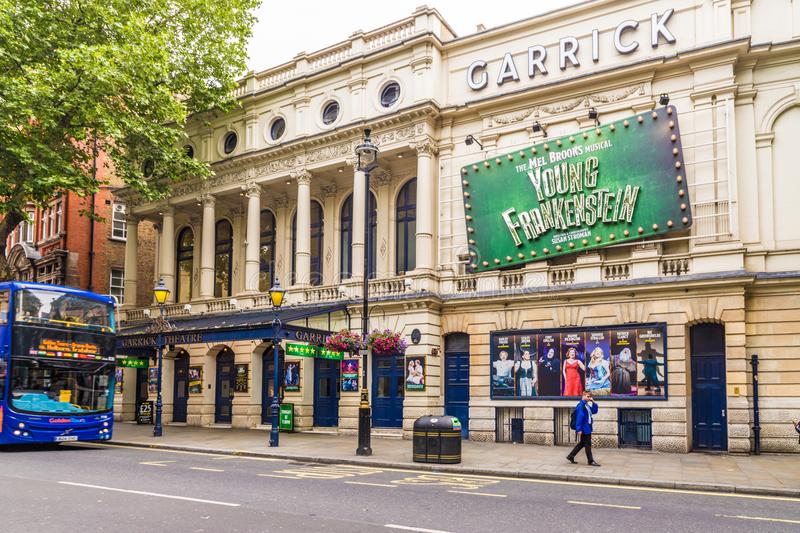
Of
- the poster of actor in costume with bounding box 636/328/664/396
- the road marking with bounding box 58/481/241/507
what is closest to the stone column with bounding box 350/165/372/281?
the poster of actor in costume with bounding box 636/328/664/396

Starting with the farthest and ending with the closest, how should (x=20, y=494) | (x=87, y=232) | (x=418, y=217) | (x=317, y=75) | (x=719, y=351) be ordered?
(x=87, y=232) < (x=317, y=75) < (x=418, y=217) < (x=719, y=351) < (x=20, y=494)

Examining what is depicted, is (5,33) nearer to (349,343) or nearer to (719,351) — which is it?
(349,343)

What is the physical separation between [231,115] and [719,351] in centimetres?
2268

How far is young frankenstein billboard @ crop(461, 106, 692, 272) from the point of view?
2145 cm

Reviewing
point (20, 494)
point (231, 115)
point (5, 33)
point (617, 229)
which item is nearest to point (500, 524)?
point (20, 494)

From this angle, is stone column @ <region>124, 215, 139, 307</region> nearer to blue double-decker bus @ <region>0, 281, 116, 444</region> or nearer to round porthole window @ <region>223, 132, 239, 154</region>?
round porthole window @ <region>223, 132, 239, 154</region>

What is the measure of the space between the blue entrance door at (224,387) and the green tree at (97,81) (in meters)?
7.84

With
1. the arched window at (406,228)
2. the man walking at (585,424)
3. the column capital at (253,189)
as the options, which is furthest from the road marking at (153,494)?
the column capital at (253,189)

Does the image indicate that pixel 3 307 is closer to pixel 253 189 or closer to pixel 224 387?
pixel 253 189

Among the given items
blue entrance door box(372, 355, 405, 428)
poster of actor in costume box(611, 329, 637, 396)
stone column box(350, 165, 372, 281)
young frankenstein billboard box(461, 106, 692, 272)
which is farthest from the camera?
stone column box(350, 165, 372, 281)

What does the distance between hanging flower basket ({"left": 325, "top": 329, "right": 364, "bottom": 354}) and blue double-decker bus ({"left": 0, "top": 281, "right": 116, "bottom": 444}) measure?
6.75 metres

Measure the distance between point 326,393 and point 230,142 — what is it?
12.8 m

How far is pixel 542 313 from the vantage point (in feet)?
75.9

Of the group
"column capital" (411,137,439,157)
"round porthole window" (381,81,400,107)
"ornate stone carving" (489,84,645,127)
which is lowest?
"column capital" (411,137,439,157)
